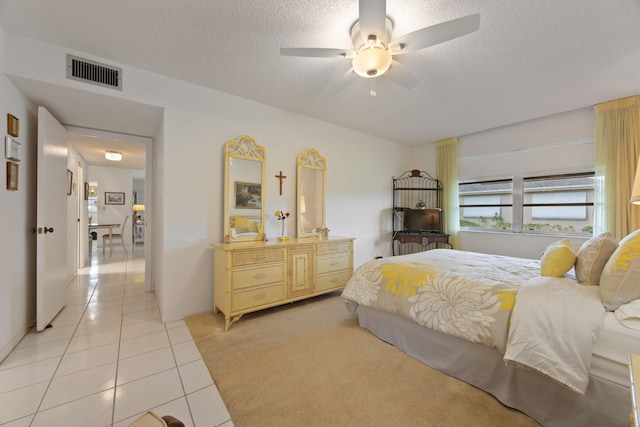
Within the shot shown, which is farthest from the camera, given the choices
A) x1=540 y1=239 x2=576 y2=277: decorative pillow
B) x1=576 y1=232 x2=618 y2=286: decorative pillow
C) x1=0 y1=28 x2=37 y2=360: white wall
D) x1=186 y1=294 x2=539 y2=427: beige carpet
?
x1=0 y1=28 x2=37 y2=360: white wall

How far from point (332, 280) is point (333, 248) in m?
0.43

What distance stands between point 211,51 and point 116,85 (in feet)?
3.30

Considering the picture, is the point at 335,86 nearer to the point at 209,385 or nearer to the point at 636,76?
the point at 209,385

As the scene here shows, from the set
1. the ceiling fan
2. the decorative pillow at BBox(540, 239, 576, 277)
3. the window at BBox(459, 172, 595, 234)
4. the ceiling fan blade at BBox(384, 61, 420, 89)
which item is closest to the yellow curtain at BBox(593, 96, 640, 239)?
the window at BBox(459, 172, 595, 234)

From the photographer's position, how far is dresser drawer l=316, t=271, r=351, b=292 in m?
3.16

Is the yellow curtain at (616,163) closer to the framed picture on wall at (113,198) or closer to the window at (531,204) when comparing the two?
the window at (531,204)

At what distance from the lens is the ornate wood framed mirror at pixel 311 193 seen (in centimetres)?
356

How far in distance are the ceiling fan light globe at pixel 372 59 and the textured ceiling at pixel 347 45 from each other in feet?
0.92

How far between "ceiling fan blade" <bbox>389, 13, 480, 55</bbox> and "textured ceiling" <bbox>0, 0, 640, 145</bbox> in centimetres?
23

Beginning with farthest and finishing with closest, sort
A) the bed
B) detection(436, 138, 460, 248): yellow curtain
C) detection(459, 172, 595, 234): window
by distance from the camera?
1. detection(436, 138, 460, 248): yellow curtain
2. detection(459, 172, 595, 234): window
3. the bed

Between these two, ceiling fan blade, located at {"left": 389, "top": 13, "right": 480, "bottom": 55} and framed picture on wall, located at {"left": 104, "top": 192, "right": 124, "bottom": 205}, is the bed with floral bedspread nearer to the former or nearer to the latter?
ceiling fan blade, located at {"left": 389, "top": 13, "right": 480, "bottom": 55}

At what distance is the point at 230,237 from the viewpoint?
2873mm

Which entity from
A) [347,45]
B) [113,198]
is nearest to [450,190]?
[347,45]

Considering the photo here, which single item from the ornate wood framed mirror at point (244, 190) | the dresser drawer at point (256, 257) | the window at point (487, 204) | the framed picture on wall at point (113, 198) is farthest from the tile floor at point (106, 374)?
the framed picture on wall at point (113, 198)
